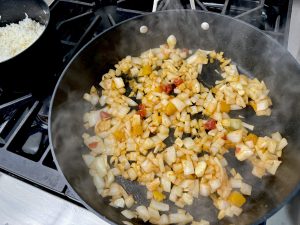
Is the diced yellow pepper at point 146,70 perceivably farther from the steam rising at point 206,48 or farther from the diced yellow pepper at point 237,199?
the diced yellow pepper at point 237,199

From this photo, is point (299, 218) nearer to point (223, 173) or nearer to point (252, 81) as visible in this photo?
point (223, 173)

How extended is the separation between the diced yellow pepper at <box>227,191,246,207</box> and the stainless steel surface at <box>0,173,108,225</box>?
0.40 m

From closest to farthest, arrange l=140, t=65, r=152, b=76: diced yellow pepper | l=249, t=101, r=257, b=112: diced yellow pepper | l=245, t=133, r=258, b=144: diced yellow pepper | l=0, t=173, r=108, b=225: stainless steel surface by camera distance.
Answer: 1. l=0, t=173, r=108, b=225: stainless steel surface
2. l=245, t=133, r=258, b=144: diced yellow pepper
3. l=249, t=101, r=257, b=112: diced yellow pepper
4. l=140, t=65, r=152, b=76: diced yellow pepper

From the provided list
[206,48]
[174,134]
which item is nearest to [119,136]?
[174,134]

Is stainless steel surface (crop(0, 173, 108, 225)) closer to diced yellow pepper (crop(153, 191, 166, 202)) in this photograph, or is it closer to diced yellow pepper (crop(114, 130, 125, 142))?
diced yellow pepper (crop(153, 191, 166, 202))

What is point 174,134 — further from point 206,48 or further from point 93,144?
point 206,48

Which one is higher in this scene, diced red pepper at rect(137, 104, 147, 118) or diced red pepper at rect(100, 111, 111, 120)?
diced red pepper at rect(137, 104, 147, 118)

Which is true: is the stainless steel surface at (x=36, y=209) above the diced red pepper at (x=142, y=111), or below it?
below

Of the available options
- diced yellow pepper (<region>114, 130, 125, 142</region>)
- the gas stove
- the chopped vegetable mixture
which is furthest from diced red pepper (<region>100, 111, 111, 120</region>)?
the gas stove

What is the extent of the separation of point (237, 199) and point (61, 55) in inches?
37.3

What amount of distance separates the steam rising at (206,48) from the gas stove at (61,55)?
0.27ft

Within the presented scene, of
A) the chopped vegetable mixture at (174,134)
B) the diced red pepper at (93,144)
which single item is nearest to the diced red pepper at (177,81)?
the chopped vegetable mixture at (174,134)

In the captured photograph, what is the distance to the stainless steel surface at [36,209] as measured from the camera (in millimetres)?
930

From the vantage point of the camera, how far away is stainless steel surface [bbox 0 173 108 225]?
93 cm
